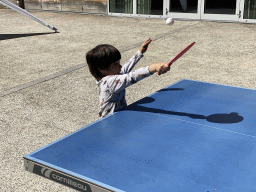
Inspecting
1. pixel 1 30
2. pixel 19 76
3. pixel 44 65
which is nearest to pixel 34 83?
pixel 19 76

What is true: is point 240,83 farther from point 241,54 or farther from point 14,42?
point 14,42

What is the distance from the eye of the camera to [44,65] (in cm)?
868

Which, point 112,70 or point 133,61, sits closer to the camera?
point 112,70

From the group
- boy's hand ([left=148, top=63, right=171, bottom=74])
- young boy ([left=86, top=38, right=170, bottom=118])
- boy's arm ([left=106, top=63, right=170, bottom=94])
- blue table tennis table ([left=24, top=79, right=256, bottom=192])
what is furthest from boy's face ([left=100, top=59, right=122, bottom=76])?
boy's hand ([left=148, top=63, right=171, bottom=74])

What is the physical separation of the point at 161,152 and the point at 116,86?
0.90m

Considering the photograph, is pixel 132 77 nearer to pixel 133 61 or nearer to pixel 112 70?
pixel 112 70

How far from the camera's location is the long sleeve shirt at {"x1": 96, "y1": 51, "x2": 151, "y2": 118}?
2.84m

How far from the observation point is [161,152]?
2502 mm

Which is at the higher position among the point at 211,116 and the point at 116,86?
the point at 116,86

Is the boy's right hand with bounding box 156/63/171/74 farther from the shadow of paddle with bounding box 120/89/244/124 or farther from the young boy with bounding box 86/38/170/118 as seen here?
the shadow of paddle with bounding box 120/89/244/124

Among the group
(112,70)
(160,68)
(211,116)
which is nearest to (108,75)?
(112,70)

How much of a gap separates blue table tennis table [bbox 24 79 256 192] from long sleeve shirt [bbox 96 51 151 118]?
0.51 feet

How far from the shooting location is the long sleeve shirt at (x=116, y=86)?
9.32 ft

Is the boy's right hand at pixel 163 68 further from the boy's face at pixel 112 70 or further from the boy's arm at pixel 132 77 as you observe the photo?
the boy's face at pixel 112 70
